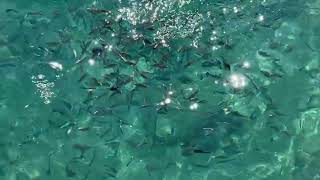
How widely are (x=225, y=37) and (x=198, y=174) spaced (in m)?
2.38

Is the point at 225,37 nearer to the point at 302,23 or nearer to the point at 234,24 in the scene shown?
the point at 234,24

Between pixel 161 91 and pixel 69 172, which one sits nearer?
pixel 69 172

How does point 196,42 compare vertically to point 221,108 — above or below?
above

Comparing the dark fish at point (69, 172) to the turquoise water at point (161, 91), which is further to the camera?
the turquoise water at point (161, 91)

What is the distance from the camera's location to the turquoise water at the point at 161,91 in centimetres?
805

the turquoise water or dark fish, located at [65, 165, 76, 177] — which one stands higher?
the turquoise water

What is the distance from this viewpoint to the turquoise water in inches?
317

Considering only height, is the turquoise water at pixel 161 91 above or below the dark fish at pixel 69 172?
above

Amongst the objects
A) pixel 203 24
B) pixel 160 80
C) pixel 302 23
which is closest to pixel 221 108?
pixel 160 80

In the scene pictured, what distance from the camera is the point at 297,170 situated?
8086 millimetres

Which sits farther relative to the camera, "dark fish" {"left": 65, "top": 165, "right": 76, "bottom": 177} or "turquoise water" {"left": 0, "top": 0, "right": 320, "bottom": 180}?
"turquoise water" {"left": 0, "top": 0, "right": 320, "bottom": 180}

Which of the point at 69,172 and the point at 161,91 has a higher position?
the point at 161,91

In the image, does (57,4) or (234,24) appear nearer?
(234,24)

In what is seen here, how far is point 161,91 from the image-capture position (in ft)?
27.8
